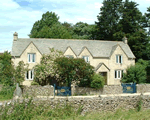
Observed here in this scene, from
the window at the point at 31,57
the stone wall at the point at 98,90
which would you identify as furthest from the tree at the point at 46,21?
the stone wall at the point at 98,90

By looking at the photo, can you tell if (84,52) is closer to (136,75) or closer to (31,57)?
(31,57)

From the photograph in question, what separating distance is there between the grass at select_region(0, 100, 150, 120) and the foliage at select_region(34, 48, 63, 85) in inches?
548

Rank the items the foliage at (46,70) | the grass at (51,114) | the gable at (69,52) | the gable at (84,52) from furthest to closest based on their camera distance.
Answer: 1. the gable at (84,52)
2. the gable at (69,52)
3. the foliage at (46,70)
4. the grass at (51,114)

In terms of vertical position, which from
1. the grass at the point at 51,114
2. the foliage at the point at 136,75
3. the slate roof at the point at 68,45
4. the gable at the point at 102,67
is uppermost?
the slate roof at the point at 68,45

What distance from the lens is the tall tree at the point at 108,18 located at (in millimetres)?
56156

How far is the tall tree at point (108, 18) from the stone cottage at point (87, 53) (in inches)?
672

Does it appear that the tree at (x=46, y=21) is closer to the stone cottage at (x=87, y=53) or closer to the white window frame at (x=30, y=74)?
the stone cottage at (x=87, y=53)

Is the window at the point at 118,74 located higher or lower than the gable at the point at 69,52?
lower

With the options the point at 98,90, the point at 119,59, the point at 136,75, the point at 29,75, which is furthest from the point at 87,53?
the point at 98,90

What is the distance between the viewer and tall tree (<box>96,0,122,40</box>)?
184 feet

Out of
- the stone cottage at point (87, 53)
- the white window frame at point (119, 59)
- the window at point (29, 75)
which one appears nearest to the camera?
the window at point (29, 75)

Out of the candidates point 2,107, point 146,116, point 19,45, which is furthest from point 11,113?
point 19,45

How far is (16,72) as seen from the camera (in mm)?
27281

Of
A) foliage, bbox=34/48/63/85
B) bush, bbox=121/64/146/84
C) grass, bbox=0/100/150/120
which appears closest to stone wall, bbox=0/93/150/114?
grass, bbox=0/100/150/120
